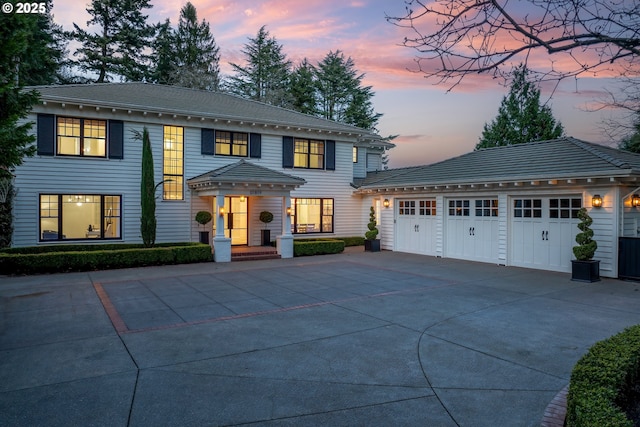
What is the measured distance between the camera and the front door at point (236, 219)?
17359 millimetres

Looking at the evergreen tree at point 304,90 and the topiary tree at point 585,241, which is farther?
the evergreen tree at point 304,90

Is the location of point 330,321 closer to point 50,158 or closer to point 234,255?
point 234,255

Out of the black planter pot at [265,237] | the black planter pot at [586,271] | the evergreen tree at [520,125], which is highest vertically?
the evergreen tree at [520,125]

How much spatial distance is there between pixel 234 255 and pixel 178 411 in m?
11.5

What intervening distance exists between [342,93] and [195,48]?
13619 millimetres

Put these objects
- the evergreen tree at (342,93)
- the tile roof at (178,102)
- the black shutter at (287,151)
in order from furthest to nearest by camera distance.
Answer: the evergreen tree at (342,93) < the black shutter at (287,151) < the tile roof at (178,102)

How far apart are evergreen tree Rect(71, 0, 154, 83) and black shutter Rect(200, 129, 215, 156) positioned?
1826 centimetres

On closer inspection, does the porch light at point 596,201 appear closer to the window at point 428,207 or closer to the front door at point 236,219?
the window at point 428,207

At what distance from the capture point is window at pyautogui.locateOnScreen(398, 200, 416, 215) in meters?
17.2

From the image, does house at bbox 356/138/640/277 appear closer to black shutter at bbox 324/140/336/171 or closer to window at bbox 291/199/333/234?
black shutter at bbox 324/140/336/171

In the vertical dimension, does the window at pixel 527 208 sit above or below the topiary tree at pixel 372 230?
above

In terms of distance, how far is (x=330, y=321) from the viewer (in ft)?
22.7

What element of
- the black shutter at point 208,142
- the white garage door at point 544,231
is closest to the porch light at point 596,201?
the white garage door at point 544,231

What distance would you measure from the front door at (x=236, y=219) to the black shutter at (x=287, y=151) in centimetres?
248
